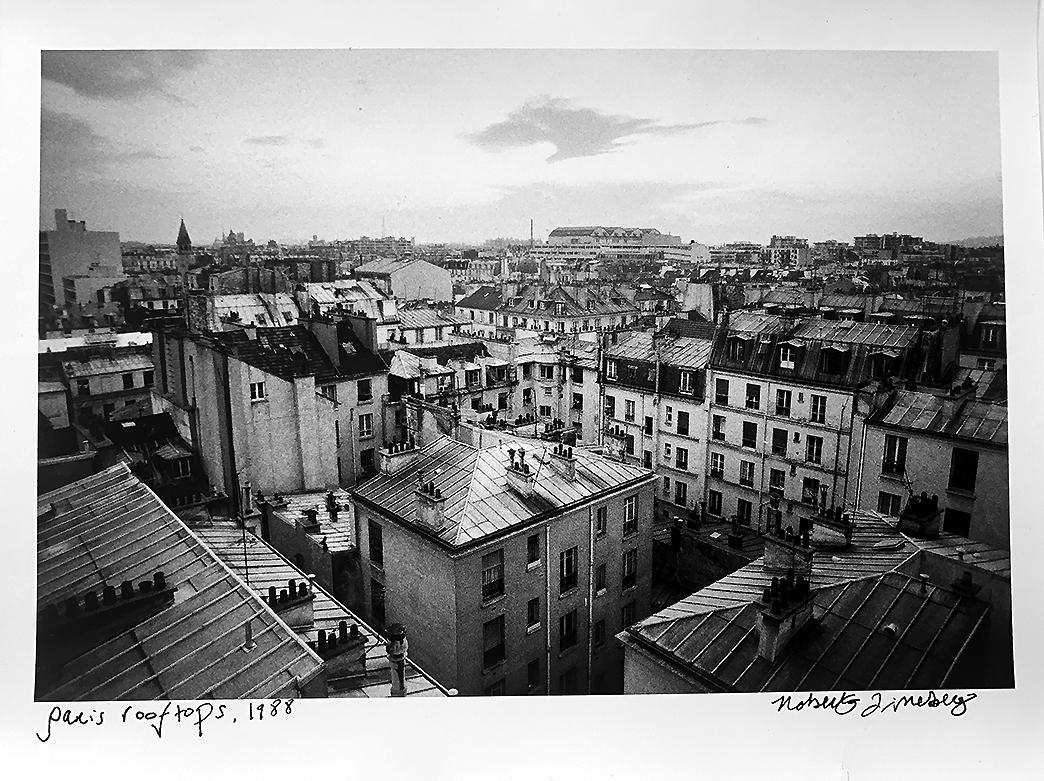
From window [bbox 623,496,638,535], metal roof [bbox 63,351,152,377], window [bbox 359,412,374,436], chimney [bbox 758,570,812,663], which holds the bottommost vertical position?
chimney [bbox 758,570,812,663]

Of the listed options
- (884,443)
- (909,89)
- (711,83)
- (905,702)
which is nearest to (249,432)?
(711,83)

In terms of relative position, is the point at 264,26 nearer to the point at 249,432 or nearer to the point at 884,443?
the point at 249,432

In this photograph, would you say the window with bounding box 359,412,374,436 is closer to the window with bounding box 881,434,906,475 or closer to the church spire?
the church spire

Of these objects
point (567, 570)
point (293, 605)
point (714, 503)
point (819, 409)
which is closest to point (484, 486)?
point (567, 570)

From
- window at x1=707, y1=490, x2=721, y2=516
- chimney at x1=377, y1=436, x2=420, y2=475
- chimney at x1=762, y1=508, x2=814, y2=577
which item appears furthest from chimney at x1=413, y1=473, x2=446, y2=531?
chimney at x1=762, y1=508, x2=814, y2=577

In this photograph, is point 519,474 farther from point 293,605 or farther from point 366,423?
point 293,605
